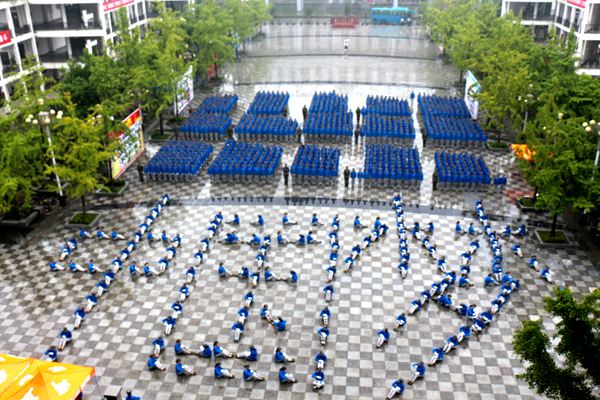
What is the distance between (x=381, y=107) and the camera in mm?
40375

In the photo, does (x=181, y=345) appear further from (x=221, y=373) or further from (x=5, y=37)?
(x=5, y=37)

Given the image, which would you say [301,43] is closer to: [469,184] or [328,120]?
[328,120]

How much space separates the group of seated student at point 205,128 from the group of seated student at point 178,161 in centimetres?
285

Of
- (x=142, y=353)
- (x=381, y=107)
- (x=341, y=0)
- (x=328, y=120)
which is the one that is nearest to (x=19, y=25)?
(x=328, y=120)

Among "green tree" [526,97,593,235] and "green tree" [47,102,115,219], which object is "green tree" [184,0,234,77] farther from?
"green tree" [526,97,593,235]

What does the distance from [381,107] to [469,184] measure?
42.8 feet

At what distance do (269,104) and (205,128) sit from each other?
22.0 ft

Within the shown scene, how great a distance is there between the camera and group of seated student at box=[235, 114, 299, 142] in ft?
117

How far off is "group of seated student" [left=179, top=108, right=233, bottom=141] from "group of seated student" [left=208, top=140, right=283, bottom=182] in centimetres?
355

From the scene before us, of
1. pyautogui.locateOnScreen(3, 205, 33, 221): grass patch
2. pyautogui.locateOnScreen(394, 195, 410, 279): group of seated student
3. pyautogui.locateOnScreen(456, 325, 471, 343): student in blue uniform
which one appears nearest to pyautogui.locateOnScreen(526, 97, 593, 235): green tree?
pyautogui.locateOnScreen(394, 195, 410, 279): group of seated student

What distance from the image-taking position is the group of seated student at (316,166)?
29.8m

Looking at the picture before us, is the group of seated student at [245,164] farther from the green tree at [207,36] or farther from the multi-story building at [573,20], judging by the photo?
the multi-story building at [573,20]

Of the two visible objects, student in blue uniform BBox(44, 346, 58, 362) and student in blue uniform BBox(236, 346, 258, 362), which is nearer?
student in blue uniform BBox(44, 346, 58, 362)

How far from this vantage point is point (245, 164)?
30672mm
